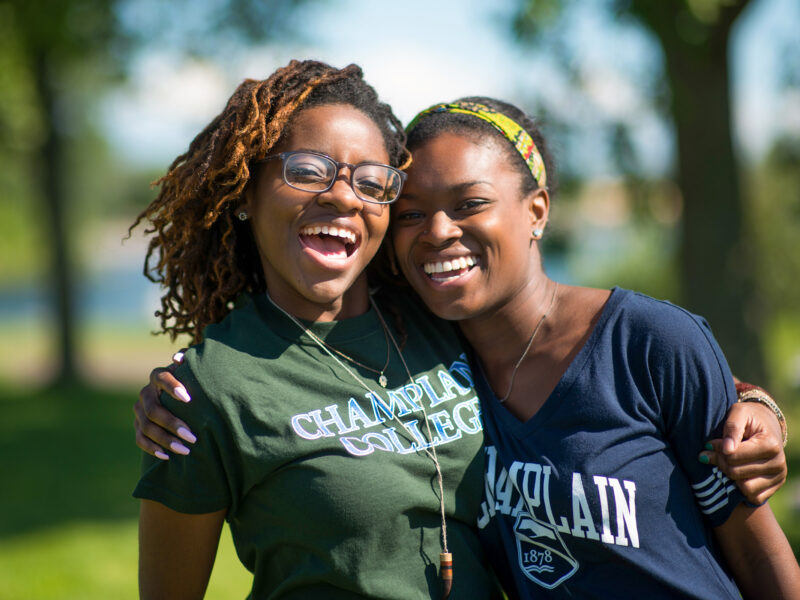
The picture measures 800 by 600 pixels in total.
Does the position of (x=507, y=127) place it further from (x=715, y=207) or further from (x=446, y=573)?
(x=715, y=207)

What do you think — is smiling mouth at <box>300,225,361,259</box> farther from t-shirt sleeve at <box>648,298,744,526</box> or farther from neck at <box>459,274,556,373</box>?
t-shirt sleeve at <box>648,298,744,526</box>

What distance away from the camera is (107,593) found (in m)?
5.35

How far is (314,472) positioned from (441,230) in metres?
0.92

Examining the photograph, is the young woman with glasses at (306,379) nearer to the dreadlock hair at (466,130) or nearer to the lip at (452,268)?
the dreadlock hair at (466,130)

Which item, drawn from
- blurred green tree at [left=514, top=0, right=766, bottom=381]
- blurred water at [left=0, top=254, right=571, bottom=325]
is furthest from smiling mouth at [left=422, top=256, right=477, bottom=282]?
blurred water at [left=0, top=254, right=571, bottom=325]

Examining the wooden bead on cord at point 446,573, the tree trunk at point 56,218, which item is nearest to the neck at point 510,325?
the wooden bead on cord at point 446,573

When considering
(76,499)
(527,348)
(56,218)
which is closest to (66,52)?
(56,218)

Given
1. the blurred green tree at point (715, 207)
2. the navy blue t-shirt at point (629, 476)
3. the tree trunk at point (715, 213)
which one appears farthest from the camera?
the tree trunk at point (715, 213)

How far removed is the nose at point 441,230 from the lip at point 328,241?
0.90ft

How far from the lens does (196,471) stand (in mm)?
2201

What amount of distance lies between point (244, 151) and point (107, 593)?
4.05 meters

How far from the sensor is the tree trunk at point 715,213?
8602 mm

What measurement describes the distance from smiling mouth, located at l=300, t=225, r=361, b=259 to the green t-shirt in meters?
0.25

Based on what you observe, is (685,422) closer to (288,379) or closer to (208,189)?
(288,379)
